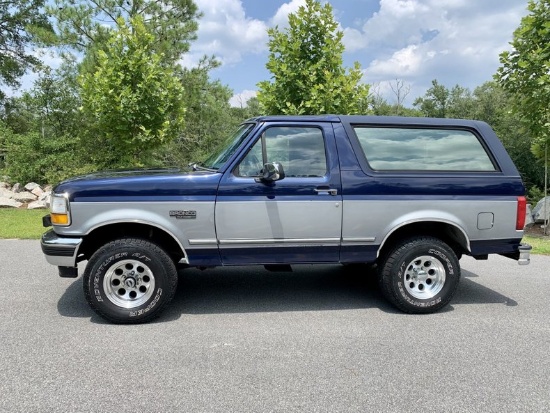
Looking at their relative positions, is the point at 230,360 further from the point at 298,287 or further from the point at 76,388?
the point at 298,287

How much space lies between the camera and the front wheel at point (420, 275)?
4.62 meters

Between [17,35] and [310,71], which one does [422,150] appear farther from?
[17,35]

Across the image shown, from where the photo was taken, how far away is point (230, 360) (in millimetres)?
3523

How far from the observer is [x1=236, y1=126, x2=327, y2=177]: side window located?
176 inches

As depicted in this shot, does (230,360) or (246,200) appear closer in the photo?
(230,360)

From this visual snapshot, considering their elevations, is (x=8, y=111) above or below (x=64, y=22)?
below


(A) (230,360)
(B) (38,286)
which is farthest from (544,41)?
(B) (38,286)

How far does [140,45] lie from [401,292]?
27.3 ft

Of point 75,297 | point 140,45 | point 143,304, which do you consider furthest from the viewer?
point 140,45

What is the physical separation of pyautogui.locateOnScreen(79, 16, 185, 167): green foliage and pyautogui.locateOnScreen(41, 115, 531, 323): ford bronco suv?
567cm

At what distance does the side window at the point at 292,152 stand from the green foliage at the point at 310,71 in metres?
4.40

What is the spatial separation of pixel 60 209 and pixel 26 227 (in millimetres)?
6634

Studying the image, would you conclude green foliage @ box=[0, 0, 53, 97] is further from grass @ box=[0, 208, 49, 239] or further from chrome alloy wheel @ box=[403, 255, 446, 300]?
chrome alloy wheel @ box=[403, 255, 446, 300]

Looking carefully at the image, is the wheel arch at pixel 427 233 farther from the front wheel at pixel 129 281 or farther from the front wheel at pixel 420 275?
the front wheel at pixel 129 281
